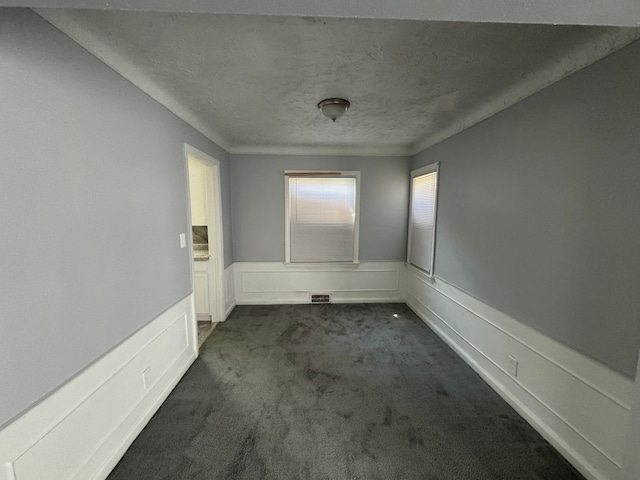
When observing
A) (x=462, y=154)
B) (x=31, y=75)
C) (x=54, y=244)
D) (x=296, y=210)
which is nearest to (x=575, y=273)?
(x=462, y=154)

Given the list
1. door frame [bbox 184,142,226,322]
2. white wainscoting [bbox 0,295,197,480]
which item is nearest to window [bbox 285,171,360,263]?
door frame [bbox 184,142,226,322]

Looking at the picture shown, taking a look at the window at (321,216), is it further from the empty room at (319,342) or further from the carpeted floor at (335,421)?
the carpeted floor at (335,421)

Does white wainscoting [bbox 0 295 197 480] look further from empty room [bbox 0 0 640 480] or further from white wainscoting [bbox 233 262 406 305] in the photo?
white wainscoting [bbox 233 262 406 305]

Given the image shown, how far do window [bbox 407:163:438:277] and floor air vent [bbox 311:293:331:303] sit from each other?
141cm

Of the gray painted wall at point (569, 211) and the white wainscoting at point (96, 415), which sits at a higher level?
the gray painted wall at point (569, 211)

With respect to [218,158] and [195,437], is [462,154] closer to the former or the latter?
[218,158]

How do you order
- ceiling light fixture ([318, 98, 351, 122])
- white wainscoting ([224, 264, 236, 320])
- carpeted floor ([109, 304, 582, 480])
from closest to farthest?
carpeted floor ([109, 304, 582, 480])
ceiling light fixture ([318, 98, 351, 122])
white wainscoting ([224, 264, 236, 320])

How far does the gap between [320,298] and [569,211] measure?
3.28 m

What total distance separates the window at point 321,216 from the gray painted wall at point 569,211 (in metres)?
1.94

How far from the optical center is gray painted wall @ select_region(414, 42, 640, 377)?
51.3 inches

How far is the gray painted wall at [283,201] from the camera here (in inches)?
159

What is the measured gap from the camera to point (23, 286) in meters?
1.08

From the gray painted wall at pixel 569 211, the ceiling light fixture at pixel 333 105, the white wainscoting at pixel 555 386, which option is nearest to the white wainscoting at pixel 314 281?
the white wainscoting at pixel 555 386

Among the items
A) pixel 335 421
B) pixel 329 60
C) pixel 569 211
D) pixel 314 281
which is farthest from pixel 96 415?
pixel 314 281
